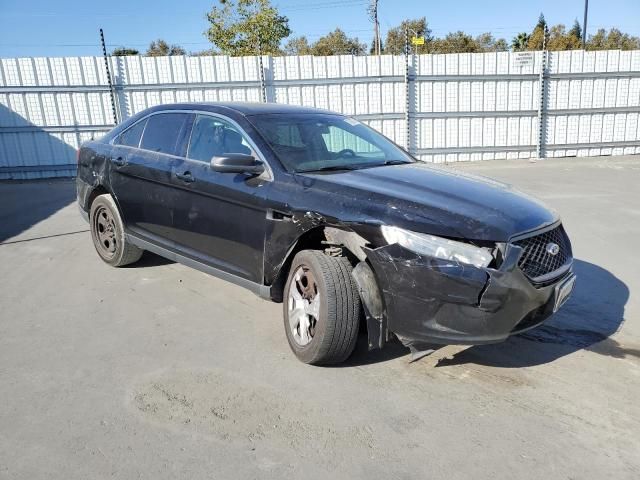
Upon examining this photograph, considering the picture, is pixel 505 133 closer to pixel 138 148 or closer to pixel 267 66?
pixel 267 66

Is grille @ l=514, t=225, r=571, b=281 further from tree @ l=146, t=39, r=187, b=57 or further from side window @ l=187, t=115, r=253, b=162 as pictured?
tree @ l=146, t=39, r=187, b=57

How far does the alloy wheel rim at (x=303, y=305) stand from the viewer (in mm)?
3367

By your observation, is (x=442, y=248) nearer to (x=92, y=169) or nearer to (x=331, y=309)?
(x=331, y=309)

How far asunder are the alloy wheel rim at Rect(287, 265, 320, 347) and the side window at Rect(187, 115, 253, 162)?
1.07 meters

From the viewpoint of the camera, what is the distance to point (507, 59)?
44.4 feet

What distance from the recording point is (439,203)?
310 cm

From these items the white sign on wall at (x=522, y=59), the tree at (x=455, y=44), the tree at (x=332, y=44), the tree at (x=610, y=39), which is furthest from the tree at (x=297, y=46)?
the white sign on wall at (x=522, y=59)

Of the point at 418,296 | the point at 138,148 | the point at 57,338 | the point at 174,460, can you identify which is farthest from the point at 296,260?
the point at 138,148

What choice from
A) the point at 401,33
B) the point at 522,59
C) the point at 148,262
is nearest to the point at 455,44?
the point at 401,33

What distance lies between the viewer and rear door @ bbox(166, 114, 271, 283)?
3.71 m

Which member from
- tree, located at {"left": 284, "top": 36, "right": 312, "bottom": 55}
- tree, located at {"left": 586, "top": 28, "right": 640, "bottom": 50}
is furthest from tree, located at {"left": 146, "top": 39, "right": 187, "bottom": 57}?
tree, located at {"left": 586, "top": 28, "right": 640, "bottom": 50}

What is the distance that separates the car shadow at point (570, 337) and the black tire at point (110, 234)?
11.0 feet

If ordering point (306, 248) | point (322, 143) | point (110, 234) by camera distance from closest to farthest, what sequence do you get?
point (306, 248)
point (322, 143)
point (110, 234)

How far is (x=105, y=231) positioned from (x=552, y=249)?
14.3 ft
